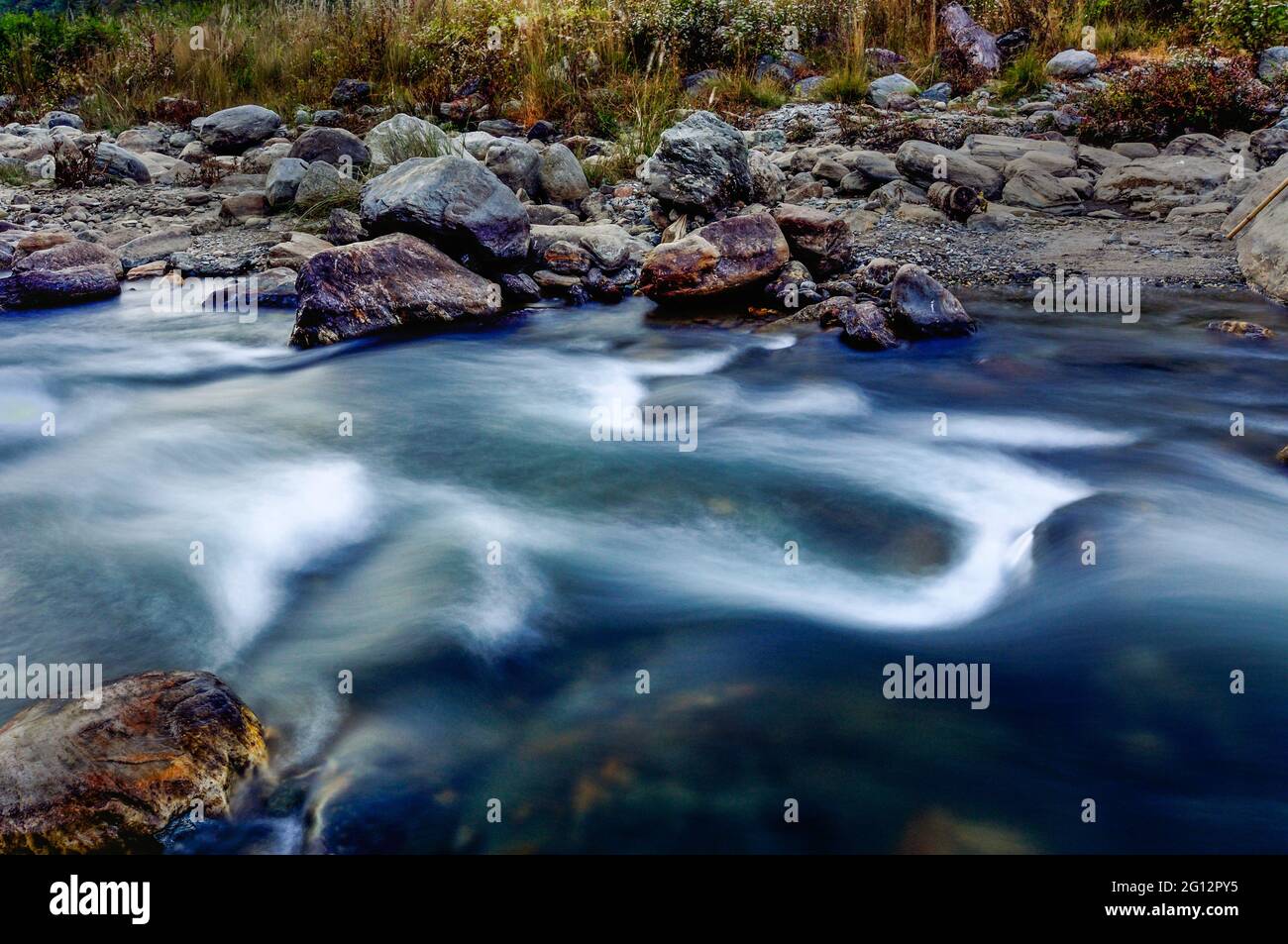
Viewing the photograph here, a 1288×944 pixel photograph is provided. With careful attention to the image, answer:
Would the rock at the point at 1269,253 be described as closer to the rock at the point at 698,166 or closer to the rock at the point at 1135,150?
the rock at the point at 1135,150

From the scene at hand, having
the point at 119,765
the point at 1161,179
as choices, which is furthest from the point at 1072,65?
the point at 119,765

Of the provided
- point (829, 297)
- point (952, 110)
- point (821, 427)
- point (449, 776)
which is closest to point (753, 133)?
point (952, 110)

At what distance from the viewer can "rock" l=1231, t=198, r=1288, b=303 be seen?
750 cm

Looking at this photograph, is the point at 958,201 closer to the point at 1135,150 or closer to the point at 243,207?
the point at 1135,150

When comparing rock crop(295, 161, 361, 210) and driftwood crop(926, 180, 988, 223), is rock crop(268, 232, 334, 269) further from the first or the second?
driftwood crop(926, 180, 988, 223)

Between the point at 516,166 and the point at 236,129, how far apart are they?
5.06 meters

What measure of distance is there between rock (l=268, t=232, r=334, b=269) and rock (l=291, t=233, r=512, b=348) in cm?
129

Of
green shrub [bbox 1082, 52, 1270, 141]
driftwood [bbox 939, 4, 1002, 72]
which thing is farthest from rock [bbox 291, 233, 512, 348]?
driftwood [bbox 939, 4, 1002, 72]

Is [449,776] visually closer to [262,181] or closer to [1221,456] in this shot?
[1221,456]

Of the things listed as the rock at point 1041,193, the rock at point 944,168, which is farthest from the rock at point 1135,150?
the rock at point 944,168

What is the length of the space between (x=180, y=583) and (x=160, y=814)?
173cm

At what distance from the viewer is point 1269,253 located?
25.1 ft

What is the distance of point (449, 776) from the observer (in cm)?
326
